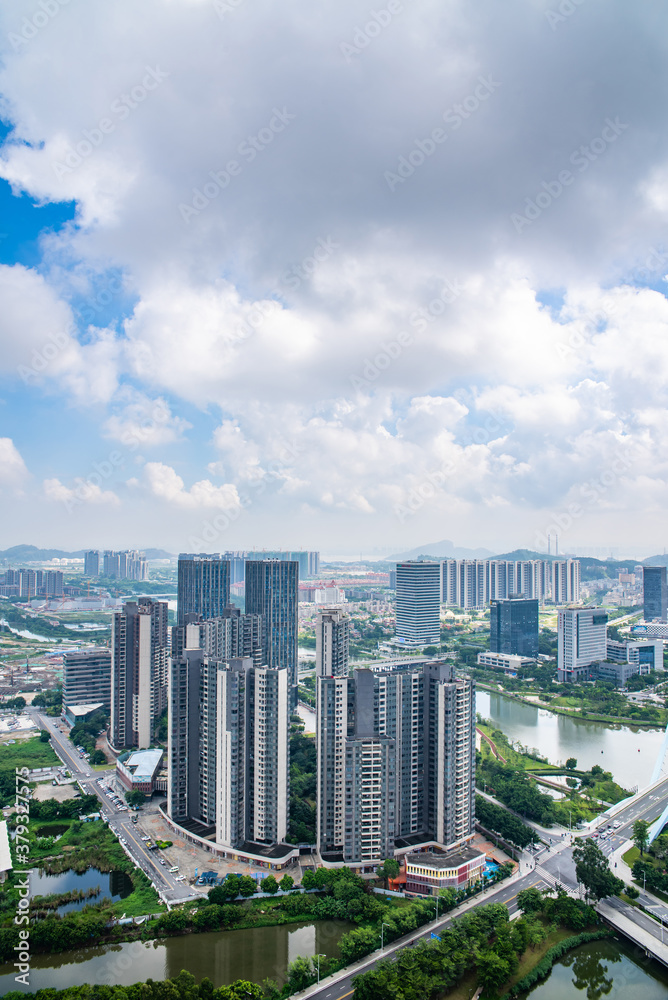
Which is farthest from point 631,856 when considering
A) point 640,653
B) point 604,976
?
point 640,653

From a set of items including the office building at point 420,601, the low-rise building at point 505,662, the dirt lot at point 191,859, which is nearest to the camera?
the dirt lot at point 191,859

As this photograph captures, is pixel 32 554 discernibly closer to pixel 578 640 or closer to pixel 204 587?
pixel 204 587

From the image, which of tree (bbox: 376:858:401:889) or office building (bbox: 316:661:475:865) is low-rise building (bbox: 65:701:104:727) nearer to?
office building (bbox: 316:661:475:865)

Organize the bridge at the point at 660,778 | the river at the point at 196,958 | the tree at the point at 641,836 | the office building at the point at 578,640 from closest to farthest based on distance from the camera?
1. the river at the point at 196,958
2. the tree at the point at 641,836
3. the bridge at the point at 660,778
4. the office building at the point at 578,640

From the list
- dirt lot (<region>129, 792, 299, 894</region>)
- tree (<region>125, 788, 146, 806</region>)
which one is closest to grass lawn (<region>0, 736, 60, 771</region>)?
tree (<region>125, 788, 146, 806</region>)

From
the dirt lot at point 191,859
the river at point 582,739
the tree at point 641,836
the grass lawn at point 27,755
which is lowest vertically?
the river at point 582,739

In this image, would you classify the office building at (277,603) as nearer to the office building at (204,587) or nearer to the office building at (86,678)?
the office building at (204,587)

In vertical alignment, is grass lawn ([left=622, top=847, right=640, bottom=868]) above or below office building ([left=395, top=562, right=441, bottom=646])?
below

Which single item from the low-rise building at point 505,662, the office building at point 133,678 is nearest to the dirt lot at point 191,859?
the office building at point 133,678
